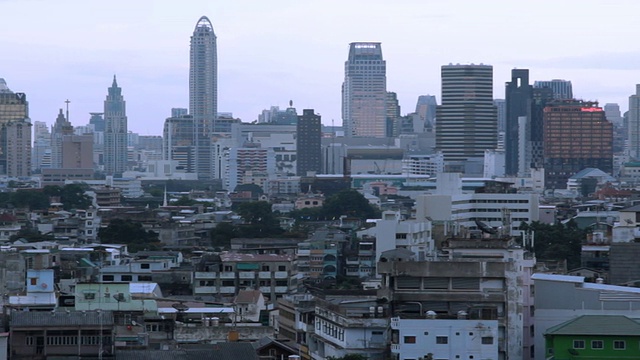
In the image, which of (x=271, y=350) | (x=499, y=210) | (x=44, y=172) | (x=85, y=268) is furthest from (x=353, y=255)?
(x=44, y=172)

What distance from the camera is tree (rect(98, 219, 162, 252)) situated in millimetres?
70250

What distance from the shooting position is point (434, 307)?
24.9 metres

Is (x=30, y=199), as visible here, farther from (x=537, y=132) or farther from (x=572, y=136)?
(x=537, y=132)

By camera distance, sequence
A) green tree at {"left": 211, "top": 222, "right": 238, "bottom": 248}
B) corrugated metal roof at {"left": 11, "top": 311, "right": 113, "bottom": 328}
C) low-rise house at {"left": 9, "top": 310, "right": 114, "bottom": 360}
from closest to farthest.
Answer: low-rise house at {"left": 9, "top": 310, "right": 114, "bottom": 360}, corrugated metal roof at {"left": 11, "top": 311, "right": 113, "bottom": 328}, green tree at {"left": 211, "top": 222, "right": 238, "bottom": 248}

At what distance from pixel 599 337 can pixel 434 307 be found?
2446 millimetres

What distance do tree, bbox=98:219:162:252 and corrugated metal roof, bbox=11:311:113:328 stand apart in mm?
44458

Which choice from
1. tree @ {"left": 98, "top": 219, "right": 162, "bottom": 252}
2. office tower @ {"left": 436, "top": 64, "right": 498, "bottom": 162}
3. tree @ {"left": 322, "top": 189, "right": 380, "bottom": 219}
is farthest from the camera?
office tower @ {"left": 436, "top": 64, "right": 498, "bottom": 162}

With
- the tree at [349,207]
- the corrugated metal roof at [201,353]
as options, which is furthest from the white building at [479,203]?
Result: the corrugated metal roof at [201,353]

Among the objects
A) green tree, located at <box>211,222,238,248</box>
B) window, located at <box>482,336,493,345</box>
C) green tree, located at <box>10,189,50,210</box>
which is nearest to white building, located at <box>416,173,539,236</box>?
green tree, located at <box>211,222,238,248</box>

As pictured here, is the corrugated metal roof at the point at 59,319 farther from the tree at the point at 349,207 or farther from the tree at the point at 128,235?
the tree at the point at 349,207

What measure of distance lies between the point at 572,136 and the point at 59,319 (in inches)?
6258

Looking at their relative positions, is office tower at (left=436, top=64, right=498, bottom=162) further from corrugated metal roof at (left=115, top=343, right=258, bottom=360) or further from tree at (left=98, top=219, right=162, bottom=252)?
corrugated metal roof at (left=115, top=343, right=258, bottom=360)

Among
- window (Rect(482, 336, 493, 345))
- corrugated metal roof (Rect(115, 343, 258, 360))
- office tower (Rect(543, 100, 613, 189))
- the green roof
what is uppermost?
office tower (Rect(543, 100, 613, 189))

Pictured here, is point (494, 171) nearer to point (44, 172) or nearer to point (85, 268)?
point (44, 172)
